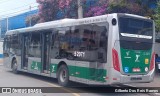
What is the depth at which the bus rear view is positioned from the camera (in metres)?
11.2

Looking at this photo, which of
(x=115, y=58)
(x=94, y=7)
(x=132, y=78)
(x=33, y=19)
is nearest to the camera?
(x=115, y=58)

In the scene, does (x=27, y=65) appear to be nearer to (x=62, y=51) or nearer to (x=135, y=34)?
(x=62, y=51)

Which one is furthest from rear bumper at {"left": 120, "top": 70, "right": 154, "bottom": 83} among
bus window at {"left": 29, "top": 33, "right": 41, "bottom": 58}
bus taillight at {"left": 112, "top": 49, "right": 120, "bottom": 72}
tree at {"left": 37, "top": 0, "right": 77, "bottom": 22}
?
tree at {"left": 37, "top": 0, "right": 77, "bottom": 22}

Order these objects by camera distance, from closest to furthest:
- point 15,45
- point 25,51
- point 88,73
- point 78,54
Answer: point 88,73 → point 78,54 → point 25,51 → point 15,45

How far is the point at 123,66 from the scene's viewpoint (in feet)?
37.4

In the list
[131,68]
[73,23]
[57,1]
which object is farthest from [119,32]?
[57,1]

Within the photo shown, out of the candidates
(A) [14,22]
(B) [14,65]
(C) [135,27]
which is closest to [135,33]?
(C) [135,27]

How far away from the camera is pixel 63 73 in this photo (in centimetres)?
1409

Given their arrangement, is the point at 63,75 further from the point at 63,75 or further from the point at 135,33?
the point at 135,33

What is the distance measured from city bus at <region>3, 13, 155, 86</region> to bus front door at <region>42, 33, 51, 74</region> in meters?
0.05

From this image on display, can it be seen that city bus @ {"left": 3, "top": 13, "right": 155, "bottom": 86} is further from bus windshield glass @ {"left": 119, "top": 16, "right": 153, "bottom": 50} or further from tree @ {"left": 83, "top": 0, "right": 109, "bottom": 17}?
tree @ {"left": 83, "top": 0, "right": 109, "bottom": 17}

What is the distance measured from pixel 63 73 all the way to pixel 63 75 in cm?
10

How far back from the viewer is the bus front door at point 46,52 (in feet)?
50.7

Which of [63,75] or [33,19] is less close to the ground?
[33,19]
